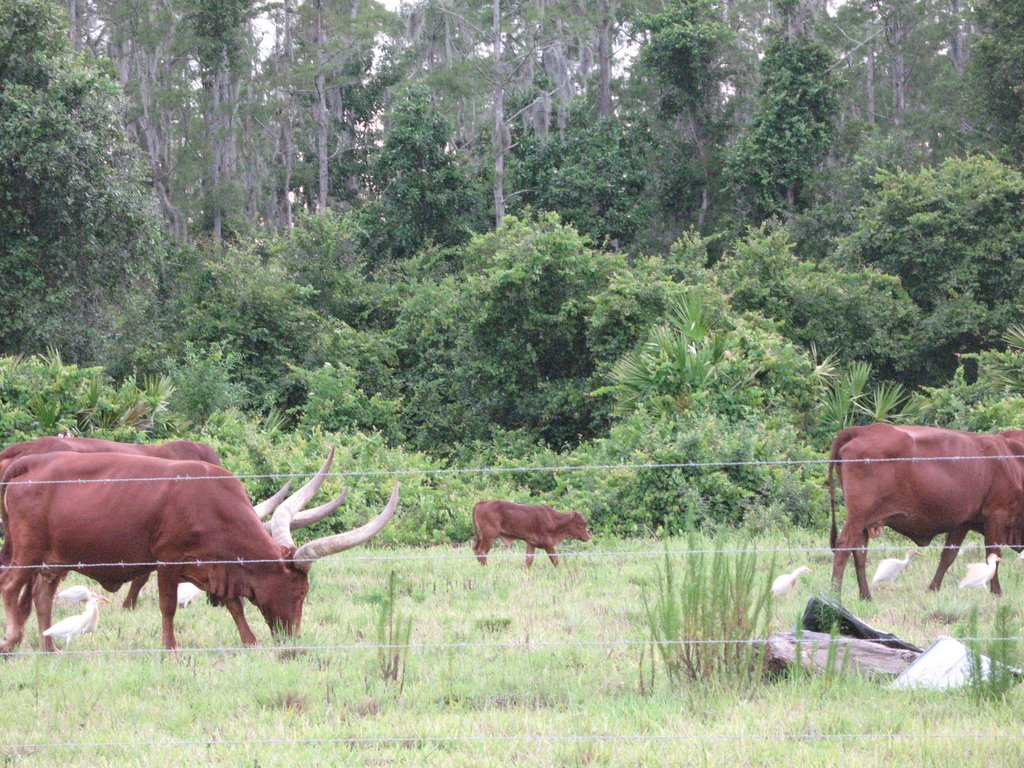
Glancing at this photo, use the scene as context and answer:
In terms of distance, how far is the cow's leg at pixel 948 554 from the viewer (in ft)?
29.3

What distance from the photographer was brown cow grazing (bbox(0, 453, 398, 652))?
706 cm

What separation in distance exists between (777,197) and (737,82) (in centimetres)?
607

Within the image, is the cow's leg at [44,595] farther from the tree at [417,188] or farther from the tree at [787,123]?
the tree at [787,123]

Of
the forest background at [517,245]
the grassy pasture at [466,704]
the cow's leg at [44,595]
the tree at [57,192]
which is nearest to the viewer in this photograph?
the grassy pasture at [466,704]

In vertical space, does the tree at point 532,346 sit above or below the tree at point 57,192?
below

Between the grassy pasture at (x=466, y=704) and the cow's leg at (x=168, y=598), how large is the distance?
17 centimetres

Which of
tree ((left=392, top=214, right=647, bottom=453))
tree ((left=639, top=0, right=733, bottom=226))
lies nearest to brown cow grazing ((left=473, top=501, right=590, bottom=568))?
tree ((left=392, top=214, right=647, bottom=453))

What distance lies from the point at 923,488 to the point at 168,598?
5.47 meters

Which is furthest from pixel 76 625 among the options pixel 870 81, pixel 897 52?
pixel 897 52

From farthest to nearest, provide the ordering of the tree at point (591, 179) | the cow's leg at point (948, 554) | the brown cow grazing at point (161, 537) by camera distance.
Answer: the tree at point (591, 179) → the cow's leg at point (948, 554) → the brown cow grazing at point (161, 537)

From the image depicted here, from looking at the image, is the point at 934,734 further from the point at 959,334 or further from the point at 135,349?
the point at 135,349

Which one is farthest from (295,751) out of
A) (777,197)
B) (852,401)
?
(777,197)

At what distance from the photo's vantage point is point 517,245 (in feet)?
→ 68.2

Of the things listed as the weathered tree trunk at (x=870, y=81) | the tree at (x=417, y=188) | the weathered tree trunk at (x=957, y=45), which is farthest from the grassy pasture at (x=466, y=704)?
the weathered tree trunk at (x=957, y=45)
